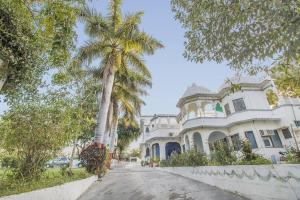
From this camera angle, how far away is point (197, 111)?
76.4 ft

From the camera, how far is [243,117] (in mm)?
20000

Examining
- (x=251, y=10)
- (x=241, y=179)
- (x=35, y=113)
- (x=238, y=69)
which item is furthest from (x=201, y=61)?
(x=35, y=113)

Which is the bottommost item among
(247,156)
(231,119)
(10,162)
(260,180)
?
(260,180)

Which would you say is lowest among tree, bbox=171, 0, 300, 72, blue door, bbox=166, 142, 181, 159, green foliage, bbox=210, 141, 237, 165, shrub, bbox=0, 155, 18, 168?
shrub, bbox=0, 155, 18, 168

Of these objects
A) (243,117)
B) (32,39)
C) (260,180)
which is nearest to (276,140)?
(243,117)

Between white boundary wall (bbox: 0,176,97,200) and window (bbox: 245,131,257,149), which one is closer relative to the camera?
white boundary wall (bbox: 0,176,97,200)

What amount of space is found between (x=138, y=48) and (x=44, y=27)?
8898mm

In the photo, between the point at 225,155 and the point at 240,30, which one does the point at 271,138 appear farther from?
the point at 240,30

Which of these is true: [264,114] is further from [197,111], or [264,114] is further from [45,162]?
[45,162]

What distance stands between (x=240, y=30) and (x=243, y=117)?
55.4 feet

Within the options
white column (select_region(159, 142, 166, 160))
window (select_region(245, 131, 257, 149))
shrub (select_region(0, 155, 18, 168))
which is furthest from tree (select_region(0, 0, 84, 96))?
white column (select_region(159, 142, 166, 160))

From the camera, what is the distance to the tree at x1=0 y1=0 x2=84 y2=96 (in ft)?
21.4

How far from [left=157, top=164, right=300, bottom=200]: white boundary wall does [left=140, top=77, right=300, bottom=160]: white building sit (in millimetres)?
8173

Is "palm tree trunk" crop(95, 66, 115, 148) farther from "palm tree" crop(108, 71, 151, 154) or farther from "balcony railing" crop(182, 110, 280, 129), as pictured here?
"balcony railing" crop(182, 110, 280, 129)
